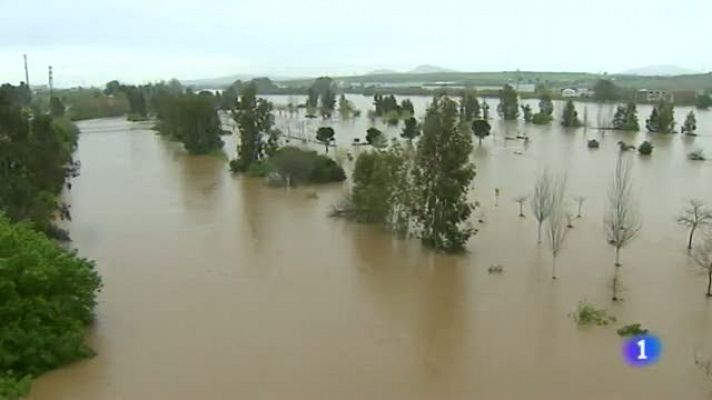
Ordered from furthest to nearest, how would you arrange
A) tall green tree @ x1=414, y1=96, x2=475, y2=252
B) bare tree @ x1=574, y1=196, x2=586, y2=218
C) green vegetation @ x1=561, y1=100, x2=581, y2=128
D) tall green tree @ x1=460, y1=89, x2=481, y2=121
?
tall green tree @ x1=460, y1=89, x2=481, y2=121 < green vegetation @ x1=561, y1=100, x2=581, y2=128 < bare tree @ x1=574, y1=196, x2=586, y2=218 < tall green tree @ x1=414, y1=96, x2=475, y2=252

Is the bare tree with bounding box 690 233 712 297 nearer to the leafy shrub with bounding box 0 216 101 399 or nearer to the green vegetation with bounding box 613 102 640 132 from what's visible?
the leafy shrub with bounding box 0 216 101 399

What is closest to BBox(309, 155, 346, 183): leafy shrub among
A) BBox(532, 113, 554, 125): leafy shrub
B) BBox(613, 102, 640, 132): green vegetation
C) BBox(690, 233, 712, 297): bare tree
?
BBox(690, 233, 712, 297): bare tree

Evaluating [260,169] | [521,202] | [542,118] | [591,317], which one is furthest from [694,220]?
[542,118]

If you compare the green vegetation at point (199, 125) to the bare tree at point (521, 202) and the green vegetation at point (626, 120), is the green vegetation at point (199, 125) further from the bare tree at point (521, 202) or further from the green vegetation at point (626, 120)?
the green vegetation at point (626, 120)

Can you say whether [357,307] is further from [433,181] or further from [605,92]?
[605,92]

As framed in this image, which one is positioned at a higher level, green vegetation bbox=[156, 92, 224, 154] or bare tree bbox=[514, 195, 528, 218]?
green vegetation bbox=[156, 92, 224, 154]

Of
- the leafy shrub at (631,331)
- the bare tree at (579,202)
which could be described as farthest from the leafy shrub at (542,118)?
the leafy shrub at (631,331)
